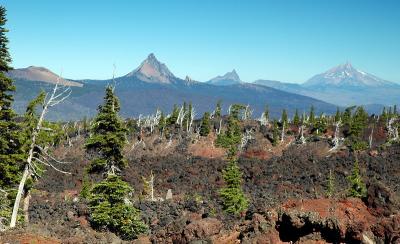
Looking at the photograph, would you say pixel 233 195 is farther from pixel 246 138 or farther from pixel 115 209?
pixel 246 138

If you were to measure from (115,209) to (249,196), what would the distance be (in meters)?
Answer: 33.2

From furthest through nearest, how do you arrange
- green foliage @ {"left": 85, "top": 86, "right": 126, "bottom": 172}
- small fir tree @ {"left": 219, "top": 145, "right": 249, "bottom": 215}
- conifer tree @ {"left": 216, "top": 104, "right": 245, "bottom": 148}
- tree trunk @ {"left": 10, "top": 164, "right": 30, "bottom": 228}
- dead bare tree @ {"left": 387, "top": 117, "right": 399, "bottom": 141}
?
conifer tree @ {"left": 216, "top": 104, "right": 245, "bottom": 148}, dead bare tree @ {"left": 387, "top": 117, "right": 399, "bottom": 141}, small fir tree @ {"left": 219, "top": 145, "right": 249, "bottom": 215}, green foliage @ {"left": 85, "top": 86, "right": 126, "bottom": 172}, tree trunk @ {"left": 10, "top": 164, "right": 30, "bottom": 228}

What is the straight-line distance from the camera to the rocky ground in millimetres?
17250

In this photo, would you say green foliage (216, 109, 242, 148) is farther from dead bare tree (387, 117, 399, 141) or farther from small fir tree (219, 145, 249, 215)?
small fir tree (219, 145, 249, 215)

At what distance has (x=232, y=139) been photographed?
109m

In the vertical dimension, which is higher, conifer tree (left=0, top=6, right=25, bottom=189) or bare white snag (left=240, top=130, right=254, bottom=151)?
conifer tree (left=0, top=6, right=25, bottom=189)

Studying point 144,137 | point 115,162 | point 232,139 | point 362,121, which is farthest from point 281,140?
A: point 115,162

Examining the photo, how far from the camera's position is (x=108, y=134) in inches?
1179

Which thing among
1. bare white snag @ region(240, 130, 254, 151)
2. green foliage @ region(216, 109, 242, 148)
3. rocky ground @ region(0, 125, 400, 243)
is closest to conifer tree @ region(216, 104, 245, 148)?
green foliage @ region(216, 109, 242, 148)

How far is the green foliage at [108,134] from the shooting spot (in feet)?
98.1

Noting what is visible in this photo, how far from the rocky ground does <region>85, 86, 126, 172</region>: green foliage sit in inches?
175

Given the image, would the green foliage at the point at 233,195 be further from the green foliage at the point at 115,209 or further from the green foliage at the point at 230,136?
the green foliage at the point at 230,136

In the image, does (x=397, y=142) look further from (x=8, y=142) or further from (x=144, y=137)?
(x=8, y=142)

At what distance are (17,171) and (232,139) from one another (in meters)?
83.7
